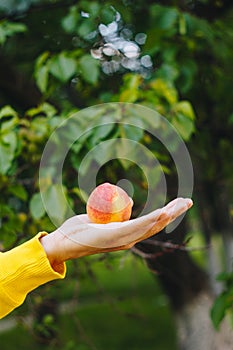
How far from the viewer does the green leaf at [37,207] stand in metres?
2.52

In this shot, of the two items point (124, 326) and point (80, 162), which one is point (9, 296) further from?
point (124, 326)

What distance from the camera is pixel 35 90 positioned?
3.74 metres

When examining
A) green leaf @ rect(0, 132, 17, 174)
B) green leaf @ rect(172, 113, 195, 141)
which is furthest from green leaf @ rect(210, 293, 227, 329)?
green leaf @ rect(0, 132, 17, 174)

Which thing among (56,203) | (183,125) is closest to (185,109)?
(183,125)

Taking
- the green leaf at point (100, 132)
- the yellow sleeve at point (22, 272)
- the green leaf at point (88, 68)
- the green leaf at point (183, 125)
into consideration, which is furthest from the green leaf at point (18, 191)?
the yellow sleeve at point (22, 272)

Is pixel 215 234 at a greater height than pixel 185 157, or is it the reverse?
pixel 185 157

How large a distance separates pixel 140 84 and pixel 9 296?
150 cm

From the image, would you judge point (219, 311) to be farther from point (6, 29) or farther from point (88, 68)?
point (6, 29)

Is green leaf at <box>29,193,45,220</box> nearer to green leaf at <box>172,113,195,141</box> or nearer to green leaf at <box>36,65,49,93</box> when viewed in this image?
green leaf at <box>36,65,49,93</box>

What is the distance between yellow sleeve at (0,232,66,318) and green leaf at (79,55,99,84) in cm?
130

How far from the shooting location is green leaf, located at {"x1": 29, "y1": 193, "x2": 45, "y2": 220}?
99.3 inches

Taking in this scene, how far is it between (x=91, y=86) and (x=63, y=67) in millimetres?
410

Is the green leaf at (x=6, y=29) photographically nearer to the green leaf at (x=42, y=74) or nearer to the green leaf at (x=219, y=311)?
the green leaf at (x=42, y=74)

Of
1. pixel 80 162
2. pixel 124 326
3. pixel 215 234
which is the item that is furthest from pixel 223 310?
pixel 124 326
